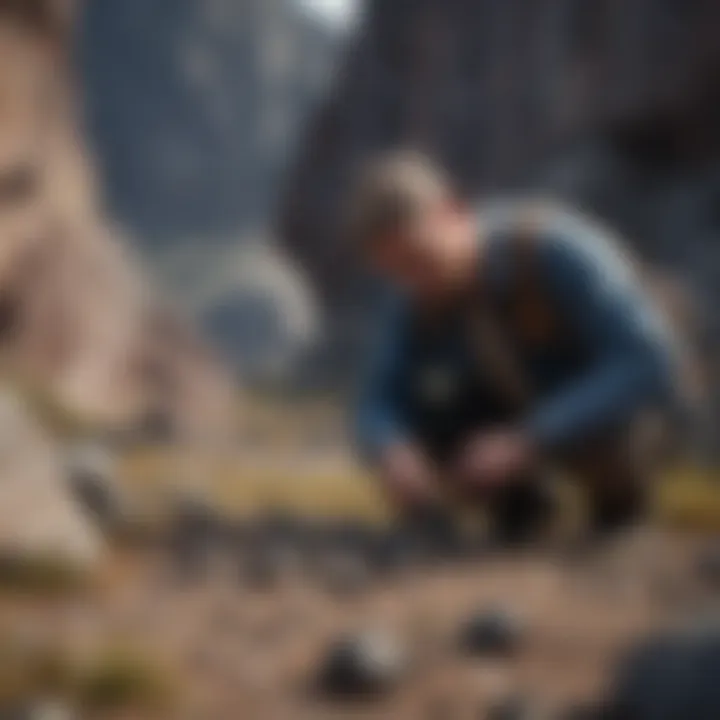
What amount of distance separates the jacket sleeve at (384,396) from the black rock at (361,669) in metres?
0.21

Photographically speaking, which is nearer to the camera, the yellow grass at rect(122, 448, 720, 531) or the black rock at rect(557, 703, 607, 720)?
the black rock at rect(557, 703, 607, 720)

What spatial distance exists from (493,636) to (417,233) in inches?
15.4

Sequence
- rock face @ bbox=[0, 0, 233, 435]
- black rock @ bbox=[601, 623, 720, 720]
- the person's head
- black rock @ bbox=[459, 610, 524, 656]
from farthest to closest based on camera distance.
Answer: rock face @ bbox=[0, 0, 233, 435] → the person's head → black rock @ bbox=[459, 610, 524, 656] → black rock @ bbox=[601, 623, 720, 720]

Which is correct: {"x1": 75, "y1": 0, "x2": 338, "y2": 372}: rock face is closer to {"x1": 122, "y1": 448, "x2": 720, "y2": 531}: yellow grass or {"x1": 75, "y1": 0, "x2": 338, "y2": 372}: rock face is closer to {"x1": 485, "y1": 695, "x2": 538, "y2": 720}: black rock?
{"x1": 122, "y1": 448, "x2": 720, "y2": 531}: yellow grass

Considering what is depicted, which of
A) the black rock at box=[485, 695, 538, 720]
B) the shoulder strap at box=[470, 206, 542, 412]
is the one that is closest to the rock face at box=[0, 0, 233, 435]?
the shoulder strap at box=[470, 206, 542, 412]

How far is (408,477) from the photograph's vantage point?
1.23 m

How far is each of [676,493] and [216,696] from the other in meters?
0.48

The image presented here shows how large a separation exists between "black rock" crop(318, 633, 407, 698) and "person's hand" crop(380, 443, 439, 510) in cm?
16

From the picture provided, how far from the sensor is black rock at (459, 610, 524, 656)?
3.73 feet

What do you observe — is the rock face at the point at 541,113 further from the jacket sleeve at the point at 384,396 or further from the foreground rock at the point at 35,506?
the foreground rock at the point at 35,506

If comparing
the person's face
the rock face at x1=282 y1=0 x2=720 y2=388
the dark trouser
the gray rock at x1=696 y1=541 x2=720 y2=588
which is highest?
the rock face at x1=282 y1=0 x2=720 y2=388

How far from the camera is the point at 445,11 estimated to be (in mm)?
1405

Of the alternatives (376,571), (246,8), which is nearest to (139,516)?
(376,571)

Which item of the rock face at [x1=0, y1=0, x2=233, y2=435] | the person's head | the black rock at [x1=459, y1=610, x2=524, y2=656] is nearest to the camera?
the black rock at [x1=459, y1=610, x2=524, y2=656]
